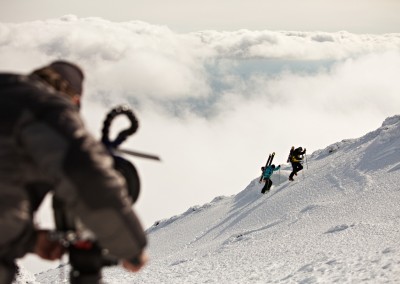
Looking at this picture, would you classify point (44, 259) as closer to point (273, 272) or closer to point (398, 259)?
point (398, 259)

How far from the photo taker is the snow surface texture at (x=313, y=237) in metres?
6.97

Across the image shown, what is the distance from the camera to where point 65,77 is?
2422 millimetres

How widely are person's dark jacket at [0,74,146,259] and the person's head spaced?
11 centimetres

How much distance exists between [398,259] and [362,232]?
2362 mm

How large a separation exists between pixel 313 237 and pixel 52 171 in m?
8.14

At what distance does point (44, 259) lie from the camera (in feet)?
8.34

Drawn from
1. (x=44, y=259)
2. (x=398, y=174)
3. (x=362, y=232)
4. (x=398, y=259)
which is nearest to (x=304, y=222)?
(x=362, y=232)

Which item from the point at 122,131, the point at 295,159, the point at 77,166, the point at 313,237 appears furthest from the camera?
the point at 295,159

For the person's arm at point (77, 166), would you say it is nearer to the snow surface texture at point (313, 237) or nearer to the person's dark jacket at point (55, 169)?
the person's dark jacket at point (55, 169)

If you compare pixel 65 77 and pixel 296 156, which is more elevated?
pixel 65 77

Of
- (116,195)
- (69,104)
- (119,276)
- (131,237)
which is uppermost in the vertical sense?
(69,104)

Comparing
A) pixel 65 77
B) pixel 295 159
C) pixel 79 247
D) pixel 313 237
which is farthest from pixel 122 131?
pixel 295 159

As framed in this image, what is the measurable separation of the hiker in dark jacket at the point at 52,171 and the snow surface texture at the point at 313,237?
53cm

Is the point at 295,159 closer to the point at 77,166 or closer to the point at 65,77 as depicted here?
the point at 65,77
